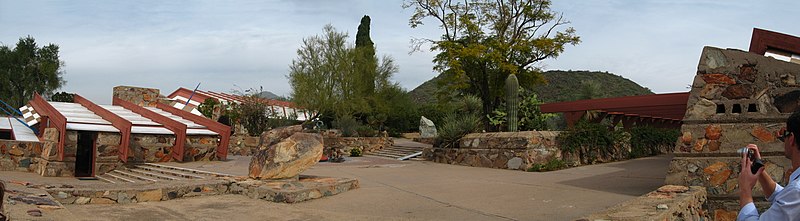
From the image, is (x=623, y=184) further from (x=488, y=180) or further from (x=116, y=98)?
(x=116, y=98)

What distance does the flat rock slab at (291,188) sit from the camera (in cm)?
854

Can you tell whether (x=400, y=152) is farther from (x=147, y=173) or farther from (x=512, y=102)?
(x=147, y=173)

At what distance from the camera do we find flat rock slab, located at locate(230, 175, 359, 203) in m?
8.54

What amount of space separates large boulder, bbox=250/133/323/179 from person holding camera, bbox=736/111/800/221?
322 inches

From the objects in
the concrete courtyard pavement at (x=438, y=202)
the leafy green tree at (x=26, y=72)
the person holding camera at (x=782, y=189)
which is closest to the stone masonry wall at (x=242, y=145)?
the concrete courtyard pavement at (x=438, y=202)

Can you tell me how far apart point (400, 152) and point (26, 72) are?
31934 millimetres

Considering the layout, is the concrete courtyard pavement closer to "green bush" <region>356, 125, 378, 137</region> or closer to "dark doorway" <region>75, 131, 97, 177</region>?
"dark doorway" <region>75, 131, 97, 177</region>

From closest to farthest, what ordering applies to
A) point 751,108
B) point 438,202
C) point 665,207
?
point 665,207 < point 751,108 < point 438,202

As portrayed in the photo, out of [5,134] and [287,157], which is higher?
[5,134]

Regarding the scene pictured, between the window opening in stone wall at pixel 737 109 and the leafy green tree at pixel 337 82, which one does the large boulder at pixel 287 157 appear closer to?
the window opening in stone wall at pixel 737 109

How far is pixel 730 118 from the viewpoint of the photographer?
296 inches

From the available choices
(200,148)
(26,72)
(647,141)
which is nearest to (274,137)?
(200,148)

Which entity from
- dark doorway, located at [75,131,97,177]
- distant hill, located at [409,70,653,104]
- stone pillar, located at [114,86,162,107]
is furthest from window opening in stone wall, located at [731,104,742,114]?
distant hill, located at [409,70,653,104]

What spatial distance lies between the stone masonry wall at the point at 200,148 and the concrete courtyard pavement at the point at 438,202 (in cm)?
777
